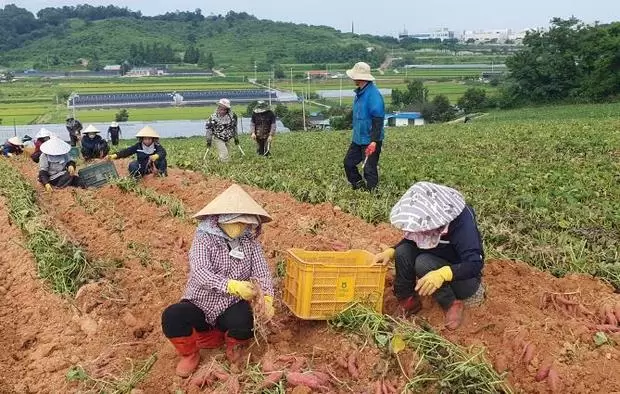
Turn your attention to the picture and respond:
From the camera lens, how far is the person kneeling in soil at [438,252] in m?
4.05

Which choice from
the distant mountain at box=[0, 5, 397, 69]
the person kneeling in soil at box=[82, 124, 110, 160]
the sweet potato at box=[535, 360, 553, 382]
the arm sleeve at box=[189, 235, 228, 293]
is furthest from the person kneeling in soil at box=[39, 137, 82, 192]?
the distant mountain at box=[0, 5, 397, 69]

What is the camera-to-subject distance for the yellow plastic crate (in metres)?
4.17

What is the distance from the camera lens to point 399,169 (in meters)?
11.0

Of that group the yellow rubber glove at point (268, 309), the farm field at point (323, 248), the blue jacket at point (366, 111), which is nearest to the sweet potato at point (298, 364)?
the farm field at point (323, 248)

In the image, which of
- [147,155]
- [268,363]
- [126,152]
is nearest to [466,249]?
[268,363]

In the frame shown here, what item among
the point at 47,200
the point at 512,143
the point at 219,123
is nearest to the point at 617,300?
the point at 47,200

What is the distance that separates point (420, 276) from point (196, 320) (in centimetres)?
146

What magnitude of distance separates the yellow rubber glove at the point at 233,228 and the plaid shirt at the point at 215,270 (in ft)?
0.23

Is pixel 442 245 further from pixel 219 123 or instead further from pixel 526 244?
pixel 219 123

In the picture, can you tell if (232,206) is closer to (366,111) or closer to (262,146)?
(366,111)

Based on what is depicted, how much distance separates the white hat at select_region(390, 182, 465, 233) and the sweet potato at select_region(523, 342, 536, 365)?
854 mm

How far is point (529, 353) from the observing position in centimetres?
372

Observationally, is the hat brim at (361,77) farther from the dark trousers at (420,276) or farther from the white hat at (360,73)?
Answer: the dark trousers at (420,276)

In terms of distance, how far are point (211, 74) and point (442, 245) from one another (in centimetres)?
9273
